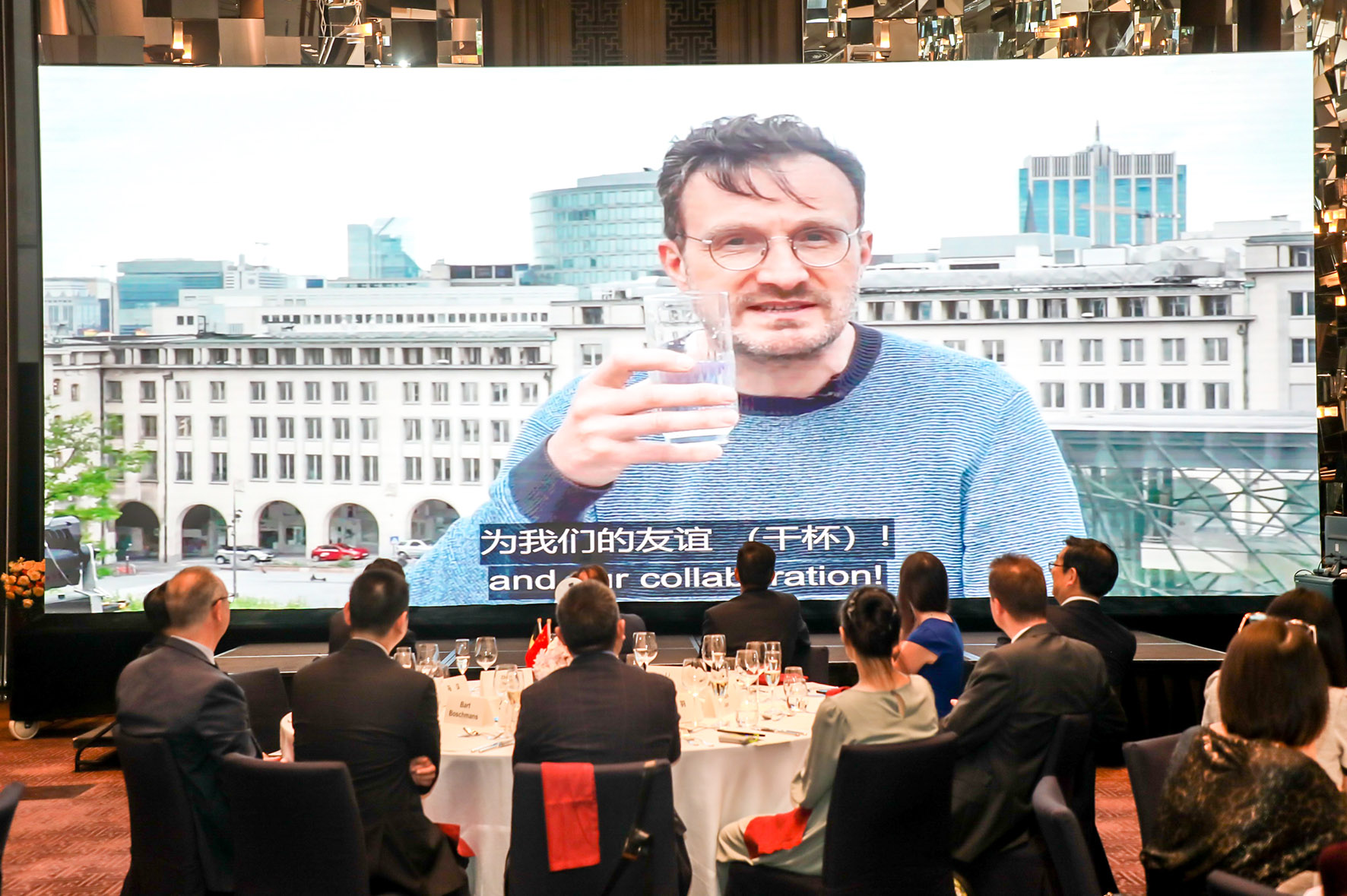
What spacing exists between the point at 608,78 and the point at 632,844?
4911 millimetres

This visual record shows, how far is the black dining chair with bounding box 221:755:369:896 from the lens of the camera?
2.61m

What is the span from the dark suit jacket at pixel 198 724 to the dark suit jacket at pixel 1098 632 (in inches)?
103

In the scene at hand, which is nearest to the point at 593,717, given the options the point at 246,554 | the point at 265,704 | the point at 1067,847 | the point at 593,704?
the point at 593,704

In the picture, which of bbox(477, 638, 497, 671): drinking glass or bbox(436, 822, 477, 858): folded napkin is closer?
bbox(436, 822, 477, 858): folded napkin

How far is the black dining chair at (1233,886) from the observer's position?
6.36 ft

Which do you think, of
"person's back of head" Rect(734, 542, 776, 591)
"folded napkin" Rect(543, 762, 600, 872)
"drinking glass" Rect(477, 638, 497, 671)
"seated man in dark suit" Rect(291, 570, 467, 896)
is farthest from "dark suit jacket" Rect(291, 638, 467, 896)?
"person's back of head" Rect(734, 542, 776, 591)

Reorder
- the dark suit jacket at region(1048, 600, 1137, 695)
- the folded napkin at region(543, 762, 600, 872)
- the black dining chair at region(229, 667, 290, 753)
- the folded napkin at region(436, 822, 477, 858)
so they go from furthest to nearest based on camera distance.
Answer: the dark suit jacket at region(1048, 600, 1137, 695) → the black dining chair at region(229, 667, 290, 753) → the folded napkin at region(436, 822, 477, 858) → the folded napkin at region(543, 762, 600, 872)

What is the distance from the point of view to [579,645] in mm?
2846

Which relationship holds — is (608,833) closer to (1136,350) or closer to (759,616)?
(759,616)

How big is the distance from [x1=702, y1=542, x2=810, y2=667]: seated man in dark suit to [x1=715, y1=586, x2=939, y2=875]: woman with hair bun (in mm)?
1640

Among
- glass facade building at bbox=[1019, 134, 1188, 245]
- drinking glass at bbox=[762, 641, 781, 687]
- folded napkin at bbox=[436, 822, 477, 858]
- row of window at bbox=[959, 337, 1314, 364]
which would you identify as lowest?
folded napkin at bbox=[436, 822, 477, 858]

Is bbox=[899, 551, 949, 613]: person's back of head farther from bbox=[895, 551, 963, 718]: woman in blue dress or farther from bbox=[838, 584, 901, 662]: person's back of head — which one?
bbox=[838, 584, 901, 662]: person's back of head

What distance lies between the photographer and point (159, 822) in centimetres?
293

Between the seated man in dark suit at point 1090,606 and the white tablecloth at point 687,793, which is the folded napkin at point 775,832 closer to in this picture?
the white tablecloth at point 687,793
